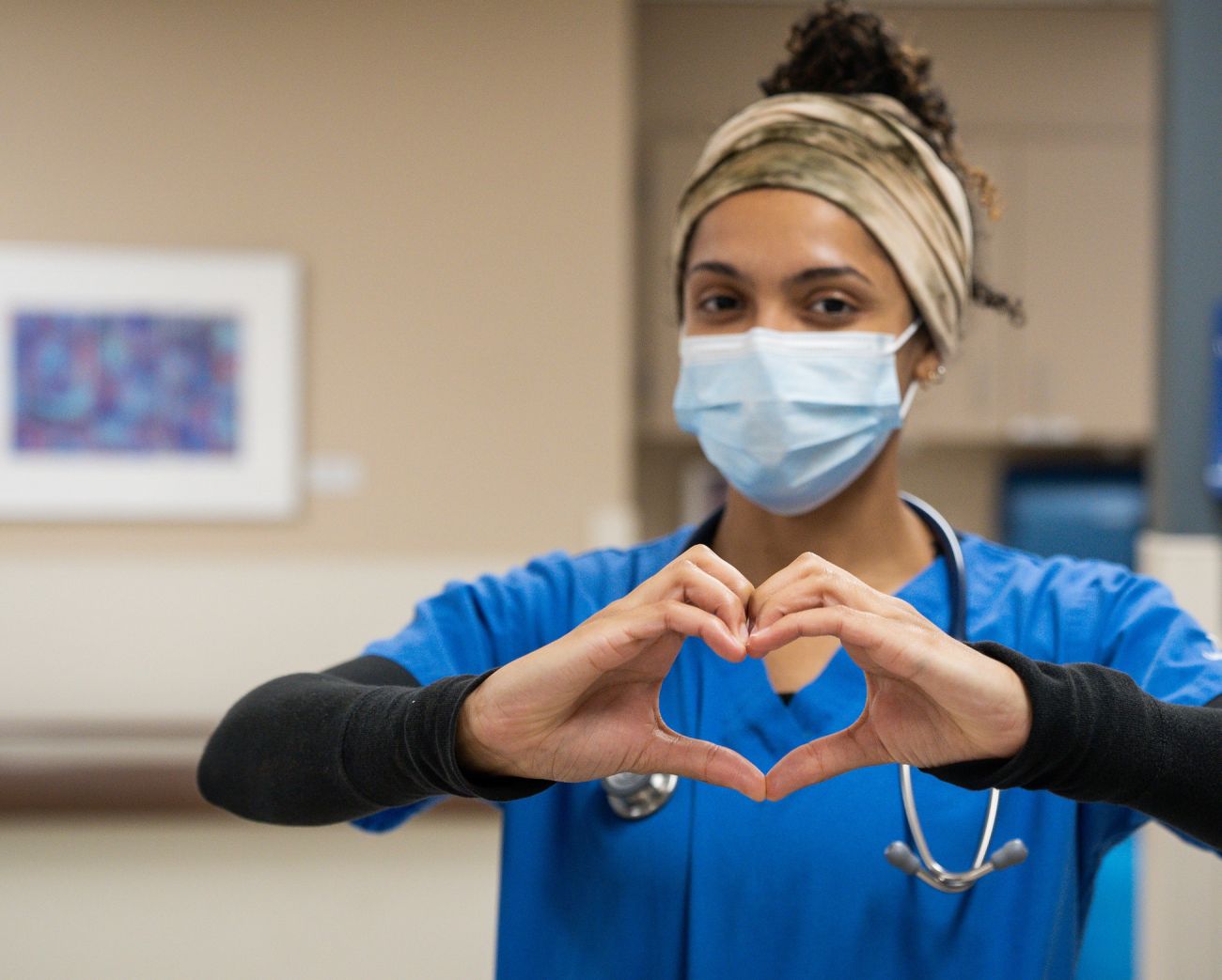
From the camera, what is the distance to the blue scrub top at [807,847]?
2.92 feet

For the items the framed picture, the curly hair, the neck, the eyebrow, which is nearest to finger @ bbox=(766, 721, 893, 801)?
the neck

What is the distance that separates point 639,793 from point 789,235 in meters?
0.47

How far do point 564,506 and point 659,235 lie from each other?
3.20ft

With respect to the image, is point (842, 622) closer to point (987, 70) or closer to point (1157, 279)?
point (1157, 279)

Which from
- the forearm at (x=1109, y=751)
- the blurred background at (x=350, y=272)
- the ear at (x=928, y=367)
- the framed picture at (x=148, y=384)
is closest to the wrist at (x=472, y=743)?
the forearm at (x=1109, y=751)

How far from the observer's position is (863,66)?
110cm

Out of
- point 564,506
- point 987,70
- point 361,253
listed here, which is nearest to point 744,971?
point 564,506

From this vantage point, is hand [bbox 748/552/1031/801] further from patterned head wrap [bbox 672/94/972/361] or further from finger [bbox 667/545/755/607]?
patterned head wrap [bbox 672/94/972/361]

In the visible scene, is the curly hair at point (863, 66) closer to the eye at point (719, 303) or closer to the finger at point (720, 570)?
the eye at point (719, 303)

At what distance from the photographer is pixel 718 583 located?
0.72m

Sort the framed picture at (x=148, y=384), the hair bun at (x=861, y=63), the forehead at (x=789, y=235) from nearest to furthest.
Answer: the forehead at (x=789, y=235) < the hair bun at (x=861, y=63) < the framed picture at (x=148, y=384)

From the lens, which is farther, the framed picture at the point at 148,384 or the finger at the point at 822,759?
the framed picture at the point at 148,384

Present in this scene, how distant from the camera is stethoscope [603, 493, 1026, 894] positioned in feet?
2.78

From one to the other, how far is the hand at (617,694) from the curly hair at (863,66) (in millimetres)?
574
